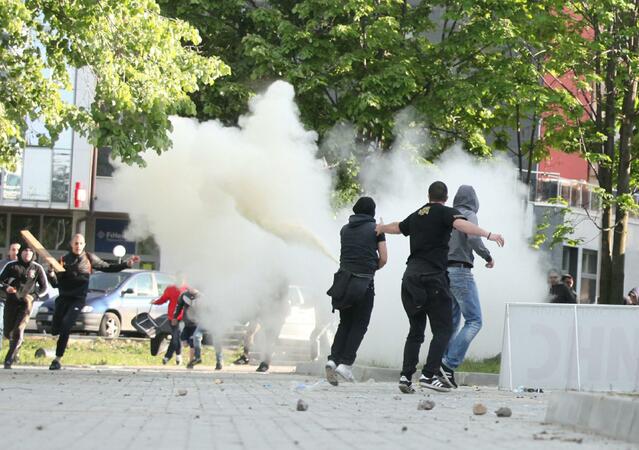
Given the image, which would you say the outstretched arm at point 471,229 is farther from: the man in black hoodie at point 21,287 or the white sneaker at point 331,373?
the man in black hoodie at point 21,287

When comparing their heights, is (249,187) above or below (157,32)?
below

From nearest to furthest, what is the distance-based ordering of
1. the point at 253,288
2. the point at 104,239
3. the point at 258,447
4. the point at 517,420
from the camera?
the point at 258,447
the point at 517,420
the point at 253,288
the point at 104,239

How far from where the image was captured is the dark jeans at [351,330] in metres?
13.5

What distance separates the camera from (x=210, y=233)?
20266mm

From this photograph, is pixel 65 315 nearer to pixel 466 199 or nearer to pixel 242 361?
pixel 242 361

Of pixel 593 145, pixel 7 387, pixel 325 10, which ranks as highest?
pixel 325 10

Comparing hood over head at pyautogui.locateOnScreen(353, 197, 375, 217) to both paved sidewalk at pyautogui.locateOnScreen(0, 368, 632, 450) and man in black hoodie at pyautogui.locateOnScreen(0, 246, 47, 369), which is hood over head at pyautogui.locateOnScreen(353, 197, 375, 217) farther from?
man in black hoodie at pyautogui.locateOnScreen(0, 246, 47, 369)

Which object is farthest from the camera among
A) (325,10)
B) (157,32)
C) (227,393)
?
(325,10)

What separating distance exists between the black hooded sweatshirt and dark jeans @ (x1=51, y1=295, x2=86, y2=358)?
5.08 meters

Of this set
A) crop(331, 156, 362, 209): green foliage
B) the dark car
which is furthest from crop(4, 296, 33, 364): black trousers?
the dark car

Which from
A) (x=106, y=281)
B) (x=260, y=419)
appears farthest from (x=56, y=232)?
(x=260, y=419)

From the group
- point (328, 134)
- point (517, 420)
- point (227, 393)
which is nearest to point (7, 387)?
point (227, 393)

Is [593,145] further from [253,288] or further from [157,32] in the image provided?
[157,32]

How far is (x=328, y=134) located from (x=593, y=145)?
5804 millimetres
